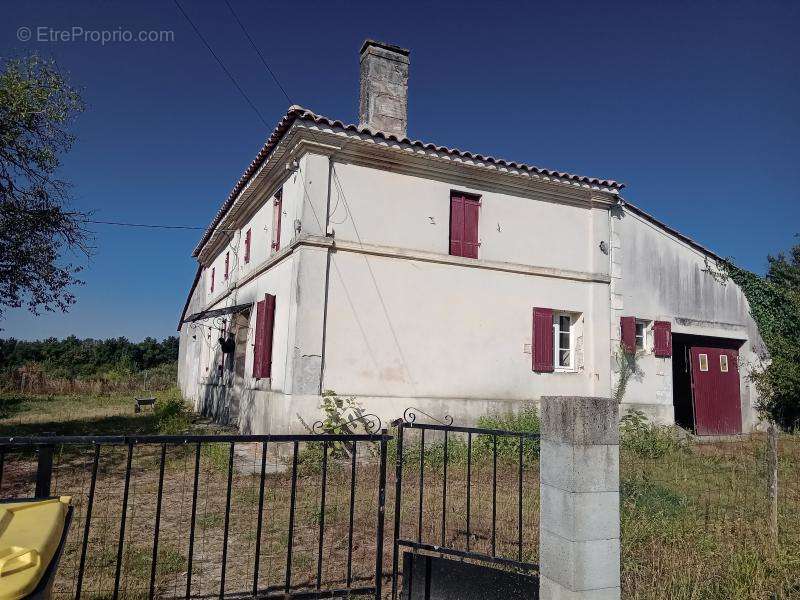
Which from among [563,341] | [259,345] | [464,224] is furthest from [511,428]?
[259,345]

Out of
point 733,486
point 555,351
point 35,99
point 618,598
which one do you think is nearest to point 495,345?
point 555,351

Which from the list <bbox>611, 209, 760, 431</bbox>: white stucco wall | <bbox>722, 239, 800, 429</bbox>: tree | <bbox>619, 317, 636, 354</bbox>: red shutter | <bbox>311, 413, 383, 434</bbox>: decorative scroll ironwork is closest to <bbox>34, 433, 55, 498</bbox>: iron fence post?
<bbox>311, 413, 383, 434</bbox>: decorative scroll ironwork

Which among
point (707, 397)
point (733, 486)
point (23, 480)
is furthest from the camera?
point (707, 397)

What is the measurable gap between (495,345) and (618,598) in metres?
7.42

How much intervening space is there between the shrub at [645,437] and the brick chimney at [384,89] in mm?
7493

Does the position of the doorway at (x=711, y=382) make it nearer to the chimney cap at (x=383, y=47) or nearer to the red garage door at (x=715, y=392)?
the red garage door at (x=715, y=392)

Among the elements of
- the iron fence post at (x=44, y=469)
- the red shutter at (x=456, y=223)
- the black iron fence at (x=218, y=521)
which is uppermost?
the red shutter at (x=456, y=223)

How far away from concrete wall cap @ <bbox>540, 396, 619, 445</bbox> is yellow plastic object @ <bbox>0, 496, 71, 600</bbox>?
252cm

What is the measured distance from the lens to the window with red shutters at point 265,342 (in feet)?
31.7

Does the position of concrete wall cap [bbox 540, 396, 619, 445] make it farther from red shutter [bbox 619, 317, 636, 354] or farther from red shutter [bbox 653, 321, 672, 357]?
red shutter [bbox 653, 321, 672, 357]

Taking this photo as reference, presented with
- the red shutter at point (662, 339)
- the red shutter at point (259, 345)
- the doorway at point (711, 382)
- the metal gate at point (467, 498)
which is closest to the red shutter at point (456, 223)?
the metal gate at point (467, 498)

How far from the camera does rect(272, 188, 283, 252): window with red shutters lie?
34.1 ft

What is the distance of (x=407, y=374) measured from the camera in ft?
30.8

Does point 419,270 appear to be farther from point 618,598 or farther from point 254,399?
point 618,598
